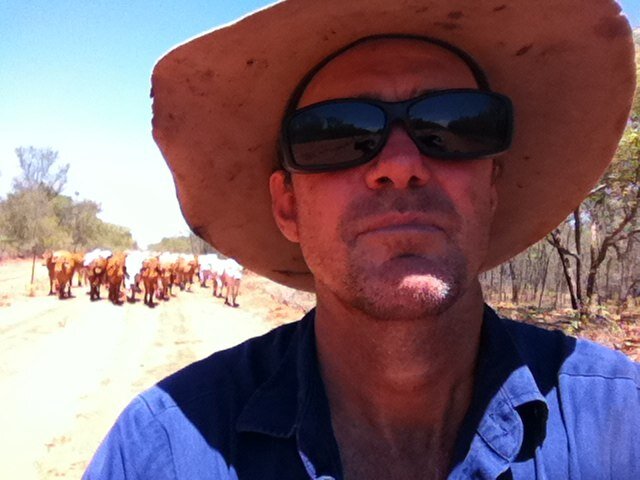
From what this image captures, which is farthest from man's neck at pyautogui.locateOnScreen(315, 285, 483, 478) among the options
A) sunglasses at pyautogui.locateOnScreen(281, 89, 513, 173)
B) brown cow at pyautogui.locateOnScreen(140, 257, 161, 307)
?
brown cow at pyautogui.locateOnScreen(140, 257, 161, 307)

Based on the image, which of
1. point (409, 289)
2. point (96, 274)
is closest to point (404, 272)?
point (409, 289)

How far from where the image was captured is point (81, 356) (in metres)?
13.0

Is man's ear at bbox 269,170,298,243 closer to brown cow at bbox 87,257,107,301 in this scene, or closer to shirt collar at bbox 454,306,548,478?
shirt collar at bbox 454,306,548,478

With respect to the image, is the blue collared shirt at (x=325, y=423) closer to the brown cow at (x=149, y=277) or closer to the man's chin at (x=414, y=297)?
the man's chin at (x=414, y=297)

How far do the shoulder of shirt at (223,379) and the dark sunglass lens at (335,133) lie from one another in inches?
22.5

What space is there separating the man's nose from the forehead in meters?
0.14

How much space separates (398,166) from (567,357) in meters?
0.76

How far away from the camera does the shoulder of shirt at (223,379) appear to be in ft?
5.48

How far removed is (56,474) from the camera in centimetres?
687

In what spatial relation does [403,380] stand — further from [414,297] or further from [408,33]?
[408,33]

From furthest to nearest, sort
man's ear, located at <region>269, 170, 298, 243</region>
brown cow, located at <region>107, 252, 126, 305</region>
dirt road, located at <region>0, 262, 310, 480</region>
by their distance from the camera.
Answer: brown cow, located at <region>107, 252, 126, 305</region> → dirt road, located at <region>0, 262, 310, 480</region> → man's ear, located at <region>269, 170, 298, 243</region>

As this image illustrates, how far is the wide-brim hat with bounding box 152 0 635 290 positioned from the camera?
1733 mm

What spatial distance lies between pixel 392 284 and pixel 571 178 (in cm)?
103

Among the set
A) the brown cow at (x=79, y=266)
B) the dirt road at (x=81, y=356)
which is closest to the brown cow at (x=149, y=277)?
the dirt road at (x=81, y=356)
